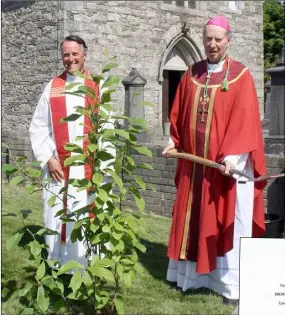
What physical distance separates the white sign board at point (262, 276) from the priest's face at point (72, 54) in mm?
2299

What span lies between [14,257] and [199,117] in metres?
2.32

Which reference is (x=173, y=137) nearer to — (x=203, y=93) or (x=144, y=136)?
(x=203, y=93)

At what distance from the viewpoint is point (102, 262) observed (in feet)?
11.8

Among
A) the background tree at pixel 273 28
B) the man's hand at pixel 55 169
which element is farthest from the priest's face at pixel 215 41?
the background tree at pixel 273 28

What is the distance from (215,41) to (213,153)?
2.68 feet

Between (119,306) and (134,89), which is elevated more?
(134,89)

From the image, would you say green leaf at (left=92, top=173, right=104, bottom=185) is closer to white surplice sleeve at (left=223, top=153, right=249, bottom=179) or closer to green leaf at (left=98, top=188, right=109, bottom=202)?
green leaf at (left=98, top=188, right=109, bottom=202)

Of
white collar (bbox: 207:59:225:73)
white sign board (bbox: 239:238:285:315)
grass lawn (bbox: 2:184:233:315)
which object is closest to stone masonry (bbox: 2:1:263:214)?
grass lawn (bbox: 2:184:233:315)

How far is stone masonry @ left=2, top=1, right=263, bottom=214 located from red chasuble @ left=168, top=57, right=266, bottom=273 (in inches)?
388

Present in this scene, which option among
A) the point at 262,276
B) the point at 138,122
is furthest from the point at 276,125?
the point at 262,276

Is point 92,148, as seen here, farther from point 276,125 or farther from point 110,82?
point 276,125

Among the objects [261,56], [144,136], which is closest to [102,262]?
[144,136]

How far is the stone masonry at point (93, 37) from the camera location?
51.6 feet

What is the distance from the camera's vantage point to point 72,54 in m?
4.51
